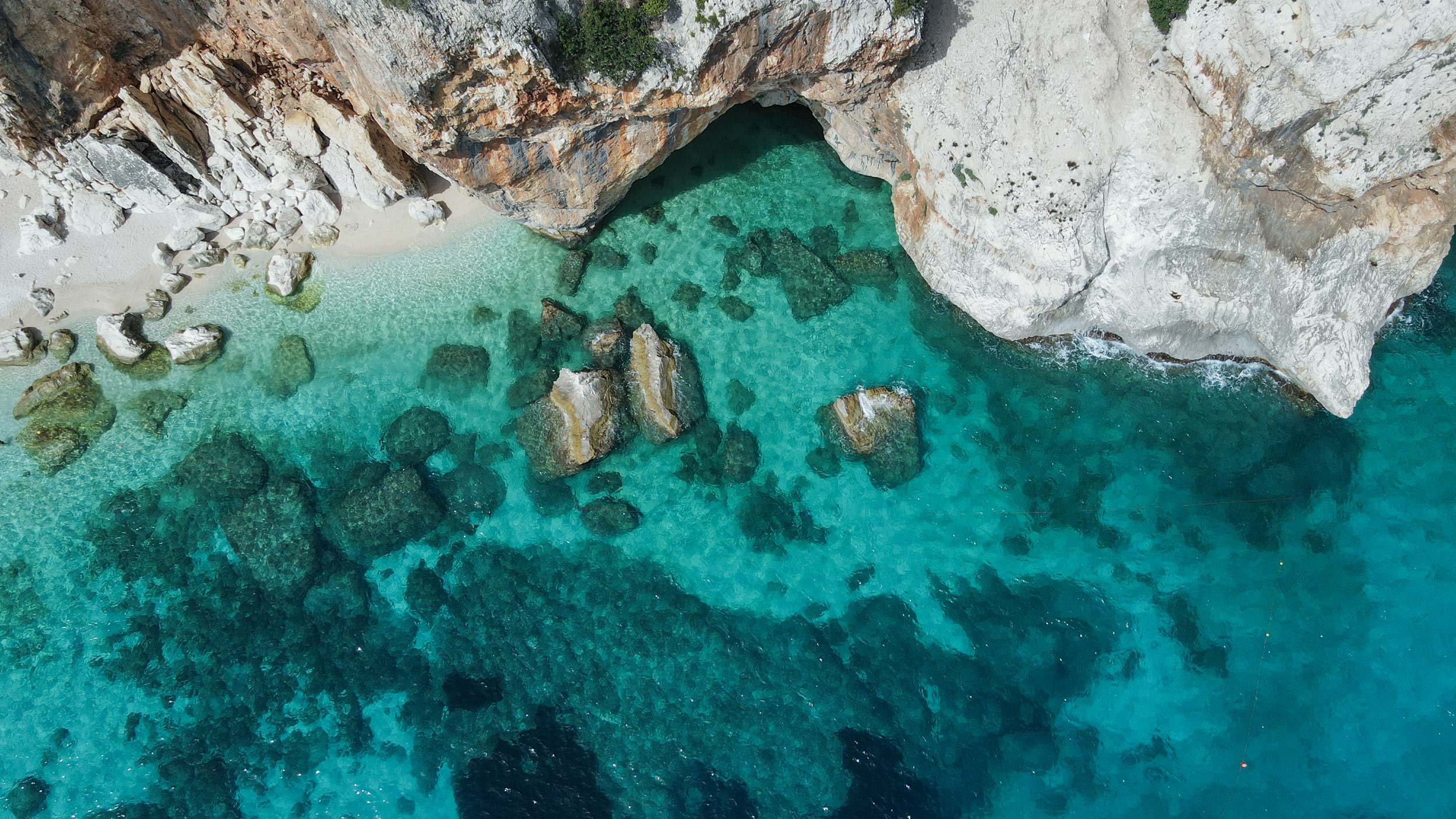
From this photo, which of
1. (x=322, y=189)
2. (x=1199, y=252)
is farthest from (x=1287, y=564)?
(x=322, y=189)

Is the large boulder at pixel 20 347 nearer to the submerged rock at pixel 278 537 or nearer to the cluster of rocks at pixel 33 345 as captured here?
the cluster of rocks at pixel 33 345

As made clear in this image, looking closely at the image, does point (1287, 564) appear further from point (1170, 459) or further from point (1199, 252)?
point (1199, 252)

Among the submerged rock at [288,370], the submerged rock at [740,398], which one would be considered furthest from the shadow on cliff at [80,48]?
the submerged rock at [740,398]

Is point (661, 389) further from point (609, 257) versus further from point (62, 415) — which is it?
point (62, 415)

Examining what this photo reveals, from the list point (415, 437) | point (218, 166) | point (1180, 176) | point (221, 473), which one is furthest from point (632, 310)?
point (1180, 176)

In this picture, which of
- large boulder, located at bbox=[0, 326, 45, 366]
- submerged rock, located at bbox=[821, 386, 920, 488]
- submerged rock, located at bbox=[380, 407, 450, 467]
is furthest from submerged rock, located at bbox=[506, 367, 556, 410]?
large boulder, located at bbox=[0, 326, 45, 366]

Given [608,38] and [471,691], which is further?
[471,691]

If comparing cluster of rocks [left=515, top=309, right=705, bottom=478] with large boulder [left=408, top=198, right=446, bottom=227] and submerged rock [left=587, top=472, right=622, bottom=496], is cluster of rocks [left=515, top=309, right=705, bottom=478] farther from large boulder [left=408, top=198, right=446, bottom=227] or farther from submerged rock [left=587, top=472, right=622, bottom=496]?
large boulder [left=408, top=198, right=446, bottom=227]
